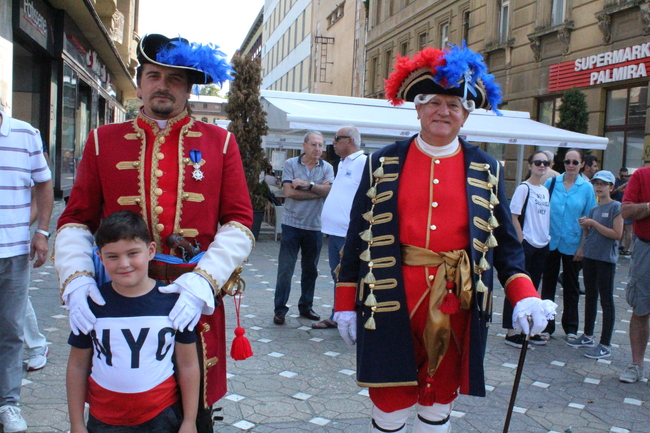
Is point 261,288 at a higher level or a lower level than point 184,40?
lower

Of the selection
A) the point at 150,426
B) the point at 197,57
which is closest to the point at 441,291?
the point at 150,426

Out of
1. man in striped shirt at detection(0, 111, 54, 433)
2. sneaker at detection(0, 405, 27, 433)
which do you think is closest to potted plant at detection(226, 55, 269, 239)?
man in striped shirt at detection(0, 111, 54, 433)

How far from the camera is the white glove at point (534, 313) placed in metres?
2.48

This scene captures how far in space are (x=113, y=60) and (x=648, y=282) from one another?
19451 mm

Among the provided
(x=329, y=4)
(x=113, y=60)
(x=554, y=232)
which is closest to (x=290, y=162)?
(x=554, y=232)

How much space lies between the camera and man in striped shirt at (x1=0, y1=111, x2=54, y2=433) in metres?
3.35

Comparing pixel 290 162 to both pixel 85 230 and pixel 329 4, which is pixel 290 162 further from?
pixel 329 4

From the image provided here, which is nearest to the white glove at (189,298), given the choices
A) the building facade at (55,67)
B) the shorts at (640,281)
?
the shorts at (640,281)

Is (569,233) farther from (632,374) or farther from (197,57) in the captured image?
(197,57)

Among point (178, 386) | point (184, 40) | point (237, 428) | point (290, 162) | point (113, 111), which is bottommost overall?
point (237, 428)

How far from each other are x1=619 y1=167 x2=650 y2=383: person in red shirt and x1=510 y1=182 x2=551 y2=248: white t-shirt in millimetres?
1006

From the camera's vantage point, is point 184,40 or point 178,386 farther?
point 184,40

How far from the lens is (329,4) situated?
36.7m

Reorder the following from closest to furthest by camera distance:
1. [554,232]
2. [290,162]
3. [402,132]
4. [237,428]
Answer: [237,428]
[554,232]
[290,162]
[402,132]
